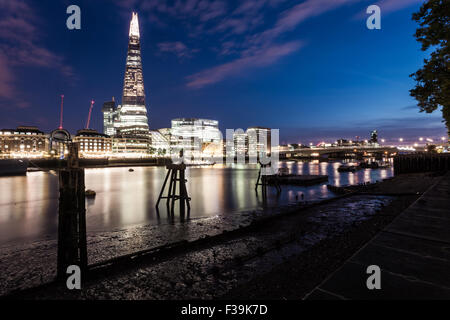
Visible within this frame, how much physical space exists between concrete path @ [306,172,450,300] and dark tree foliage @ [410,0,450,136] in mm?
8826

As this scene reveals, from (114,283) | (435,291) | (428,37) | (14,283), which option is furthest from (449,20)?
(14,283)

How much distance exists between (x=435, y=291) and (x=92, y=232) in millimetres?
14765

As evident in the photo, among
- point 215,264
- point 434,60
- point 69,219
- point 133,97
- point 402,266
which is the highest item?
point 133,97

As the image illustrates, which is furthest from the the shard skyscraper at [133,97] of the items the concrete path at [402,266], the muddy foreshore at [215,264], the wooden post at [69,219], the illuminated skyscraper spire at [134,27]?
the concrete path at [402,266]

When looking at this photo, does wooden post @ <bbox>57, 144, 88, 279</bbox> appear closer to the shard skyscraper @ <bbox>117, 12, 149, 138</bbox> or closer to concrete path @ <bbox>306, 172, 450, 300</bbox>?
concrete path @ <bbox>306, 172, 450, 300</bbox>

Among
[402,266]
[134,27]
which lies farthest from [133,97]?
[402,266]

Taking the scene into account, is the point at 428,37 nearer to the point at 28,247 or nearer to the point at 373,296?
the point at 373,296

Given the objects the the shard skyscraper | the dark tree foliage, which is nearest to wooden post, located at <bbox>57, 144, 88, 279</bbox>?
the dark tree foliage

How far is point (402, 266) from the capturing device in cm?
401

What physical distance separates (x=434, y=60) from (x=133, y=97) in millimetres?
197332

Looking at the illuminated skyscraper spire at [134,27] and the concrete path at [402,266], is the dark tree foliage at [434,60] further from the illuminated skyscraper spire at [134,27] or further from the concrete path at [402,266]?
the illuminated skyscraper spire at [134,27]

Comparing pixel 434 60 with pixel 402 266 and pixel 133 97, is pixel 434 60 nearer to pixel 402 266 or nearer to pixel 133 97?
pixel 402 266

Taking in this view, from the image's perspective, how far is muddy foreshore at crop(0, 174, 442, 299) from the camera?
5879 millimetres
